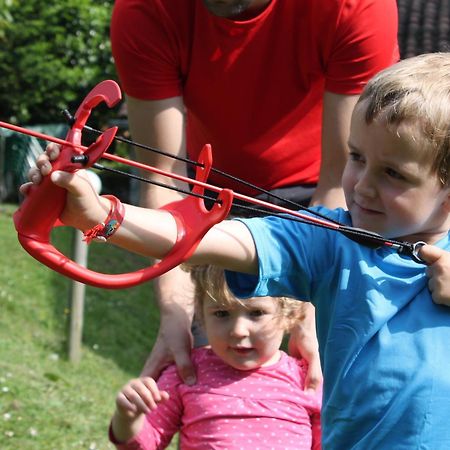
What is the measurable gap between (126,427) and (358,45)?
47.4 inches

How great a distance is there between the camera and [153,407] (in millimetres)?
2404

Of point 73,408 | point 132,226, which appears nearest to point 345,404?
point 132,226

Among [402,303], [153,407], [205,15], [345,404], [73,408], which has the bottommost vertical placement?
[73,408]

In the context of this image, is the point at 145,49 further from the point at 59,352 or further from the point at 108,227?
the point at 59,352

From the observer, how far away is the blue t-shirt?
172 cm

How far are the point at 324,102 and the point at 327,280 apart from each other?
81 cm

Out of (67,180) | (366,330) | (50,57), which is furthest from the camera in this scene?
(50,57)

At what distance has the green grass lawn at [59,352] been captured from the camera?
4129 mm

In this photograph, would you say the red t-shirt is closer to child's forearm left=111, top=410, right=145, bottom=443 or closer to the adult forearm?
the adult forearm

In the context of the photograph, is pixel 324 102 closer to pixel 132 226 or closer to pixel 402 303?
pixel 402 303

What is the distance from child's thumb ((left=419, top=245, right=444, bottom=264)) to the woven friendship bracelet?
57 cm

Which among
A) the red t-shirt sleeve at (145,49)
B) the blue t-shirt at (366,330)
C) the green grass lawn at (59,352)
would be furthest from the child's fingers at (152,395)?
the green grass lawn at (59,352)

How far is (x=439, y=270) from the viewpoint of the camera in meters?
1.74

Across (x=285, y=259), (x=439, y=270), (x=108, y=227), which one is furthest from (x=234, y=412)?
(x=108, y=227)
